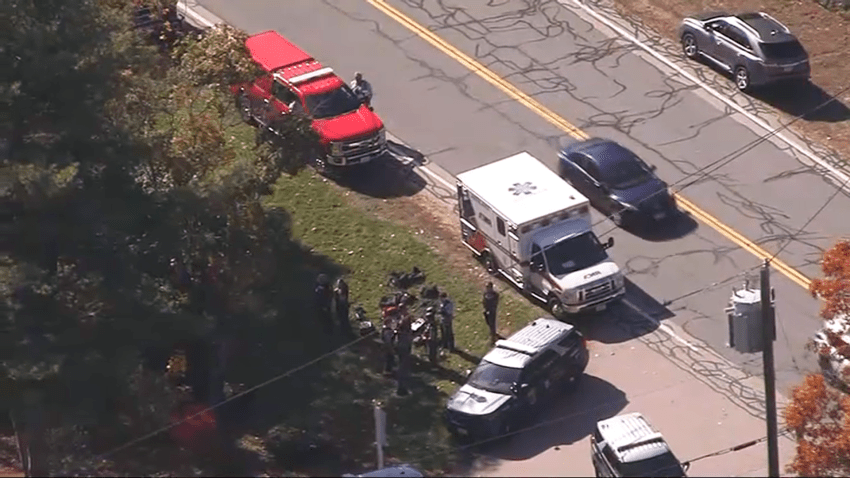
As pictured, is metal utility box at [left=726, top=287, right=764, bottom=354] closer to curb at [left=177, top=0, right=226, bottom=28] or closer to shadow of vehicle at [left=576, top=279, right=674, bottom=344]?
shadow of vehicle at [left=576, top=279, right=674, bottom=344]

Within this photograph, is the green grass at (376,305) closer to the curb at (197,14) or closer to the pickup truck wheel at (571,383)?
the pickup truck wheel at (571,383)

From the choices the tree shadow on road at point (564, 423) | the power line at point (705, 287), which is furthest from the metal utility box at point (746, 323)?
the power line at point (705, 287)

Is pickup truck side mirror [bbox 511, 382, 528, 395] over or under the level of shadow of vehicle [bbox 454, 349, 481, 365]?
over

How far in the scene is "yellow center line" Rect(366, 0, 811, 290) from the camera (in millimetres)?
38350

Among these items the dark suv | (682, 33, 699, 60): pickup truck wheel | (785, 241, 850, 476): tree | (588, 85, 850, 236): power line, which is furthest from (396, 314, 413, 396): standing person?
(682, 33, 699, 60): pickup truck wheel

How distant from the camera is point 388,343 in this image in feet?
118

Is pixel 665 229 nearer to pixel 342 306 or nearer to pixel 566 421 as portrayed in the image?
pixel 566 421

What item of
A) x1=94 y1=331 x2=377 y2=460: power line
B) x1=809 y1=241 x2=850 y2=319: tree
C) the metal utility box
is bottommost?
x1=94 y1=331 x2=377 y2=460: power line

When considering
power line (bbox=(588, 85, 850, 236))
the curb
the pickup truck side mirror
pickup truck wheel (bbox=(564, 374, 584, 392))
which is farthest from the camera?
the curb

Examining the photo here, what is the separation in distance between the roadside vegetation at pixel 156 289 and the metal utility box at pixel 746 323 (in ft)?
21.4

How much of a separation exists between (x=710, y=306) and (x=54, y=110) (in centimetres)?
1427

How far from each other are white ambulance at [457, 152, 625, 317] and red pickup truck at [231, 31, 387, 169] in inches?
142

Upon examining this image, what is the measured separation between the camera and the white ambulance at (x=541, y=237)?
1441 inches

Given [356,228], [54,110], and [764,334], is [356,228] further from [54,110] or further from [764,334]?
[764,334]
